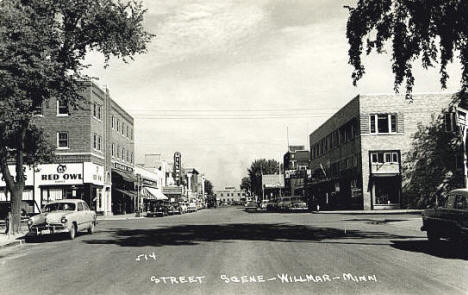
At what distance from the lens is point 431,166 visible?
157 ft

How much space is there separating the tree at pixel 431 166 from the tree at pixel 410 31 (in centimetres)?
3003

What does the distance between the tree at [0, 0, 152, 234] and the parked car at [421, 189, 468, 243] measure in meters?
16.1

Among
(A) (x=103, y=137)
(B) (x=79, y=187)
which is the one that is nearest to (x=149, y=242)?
(B) (x=79, y=187)

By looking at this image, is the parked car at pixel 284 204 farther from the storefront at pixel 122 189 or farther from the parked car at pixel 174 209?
the storefront at pixel 122 189

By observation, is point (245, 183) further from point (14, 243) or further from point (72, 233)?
point (14, 243)

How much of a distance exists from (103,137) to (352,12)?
120 feet

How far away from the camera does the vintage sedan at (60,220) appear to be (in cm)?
2061

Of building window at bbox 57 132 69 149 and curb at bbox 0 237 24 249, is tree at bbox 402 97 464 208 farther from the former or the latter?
curb at bbox 0 237 24 249

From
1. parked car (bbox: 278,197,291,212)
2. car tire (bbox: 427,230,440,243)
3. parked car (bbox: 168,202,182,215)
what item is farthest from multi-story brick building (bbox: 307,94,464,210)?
car tire (bbox: 427,230,440,243)

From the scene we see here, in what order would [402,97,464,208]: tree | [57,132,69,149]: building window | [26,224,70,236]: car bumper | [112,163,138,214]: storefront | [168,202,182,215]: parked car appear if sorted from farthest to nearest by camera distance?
1. [168,202,182,215]: parked car
2. [112,163,138,214]: storefront
3. [402,97,464,208]: tree
4. [57,132,69,149]: building window
5. [26,224,70,236]: car bumper

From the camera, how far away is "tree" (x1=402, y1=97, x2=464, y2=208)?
4741cm

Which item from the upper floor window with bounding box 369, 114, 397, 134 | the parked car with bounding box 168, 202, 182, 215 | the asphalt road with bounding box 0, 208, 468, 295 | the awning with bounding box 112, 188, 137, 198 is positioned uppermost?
the upper floor window with bounding box 369, 114, 397, 134

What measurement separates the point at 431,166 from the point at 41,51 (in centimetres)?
3561

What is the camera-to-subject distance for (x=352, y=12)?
19016 millimetres
